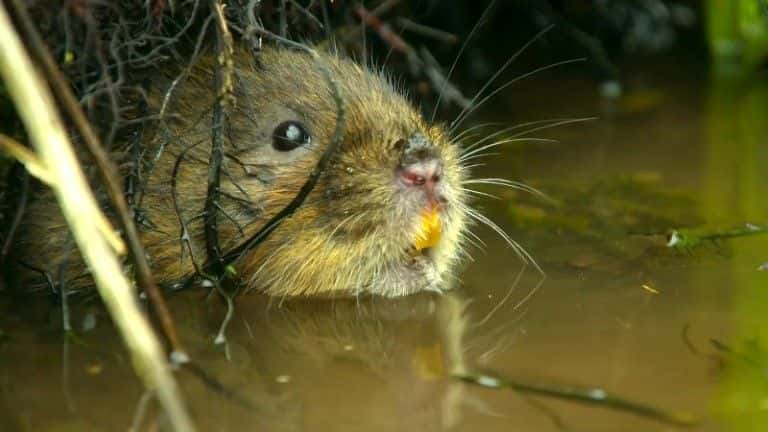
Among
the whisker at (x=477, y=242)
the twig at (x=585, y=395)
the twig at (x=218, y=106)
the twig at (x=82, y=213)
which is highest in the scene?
the whisker at (x=477, y=242)

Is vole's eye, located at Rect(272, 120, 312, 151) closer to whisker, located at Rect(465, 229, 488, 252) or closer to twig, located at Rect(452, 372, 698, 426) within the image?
whisker, located at Rect(465, 229, 488, 252)

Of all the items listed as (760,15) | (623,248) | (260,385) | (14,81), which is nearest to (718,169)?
(623,248)

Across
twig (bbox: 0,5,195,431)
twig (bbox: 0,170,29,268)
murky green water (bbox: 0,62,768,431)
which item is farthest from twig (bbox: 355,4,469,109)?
twig (bbox: 0,5,195,431)

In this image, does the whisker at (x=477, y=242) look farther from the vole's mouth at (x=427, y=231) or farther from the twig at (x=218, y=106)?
the twig at (x=218, y=106)

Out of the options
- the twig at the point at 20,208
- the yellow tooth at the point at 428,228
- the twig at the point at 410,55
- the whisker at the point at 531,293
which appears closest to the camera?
the twig at the point at 20,208

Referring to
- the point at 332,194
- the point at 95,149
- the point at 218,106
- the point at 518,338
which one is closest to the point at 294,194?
the point at 332,194

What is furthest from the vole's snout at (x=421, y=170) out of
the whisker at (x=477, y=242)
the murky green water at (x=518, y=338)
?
the whisker at (x=477, y=242)
